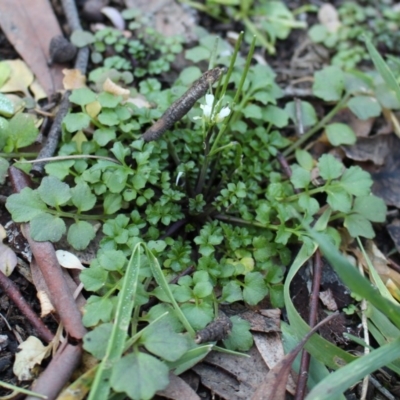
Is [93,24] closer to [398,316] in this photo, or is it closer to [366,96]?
[366,96]

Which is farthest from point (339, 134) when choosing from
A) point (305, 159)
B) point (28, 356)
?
point (28, 356)

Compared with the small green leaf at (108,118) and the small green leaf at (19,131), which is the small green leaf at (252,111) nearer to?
the small green leaf at (108,118)

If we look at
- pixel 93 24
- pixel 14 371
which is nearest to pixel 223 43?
pixel 93 24

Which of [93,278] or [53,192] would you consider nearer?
[93,278]

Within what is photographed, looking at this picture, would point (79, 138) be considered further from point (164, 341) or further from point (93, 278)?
point (164, 341)

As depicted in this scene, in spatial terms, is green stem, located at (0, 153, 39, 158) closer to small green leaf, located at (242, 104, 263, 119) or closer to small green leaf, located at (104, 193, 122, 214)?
small green leaf, located at (104, 193, 122, 214)

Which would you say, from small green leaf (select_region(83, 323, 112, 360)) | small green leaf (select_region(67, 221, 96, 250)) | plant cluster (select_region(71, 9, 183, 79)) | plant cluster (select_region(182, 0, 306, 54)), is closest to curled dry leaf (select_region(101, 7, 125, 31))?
plant cluster (select_region(71, 9, 183, 79))
